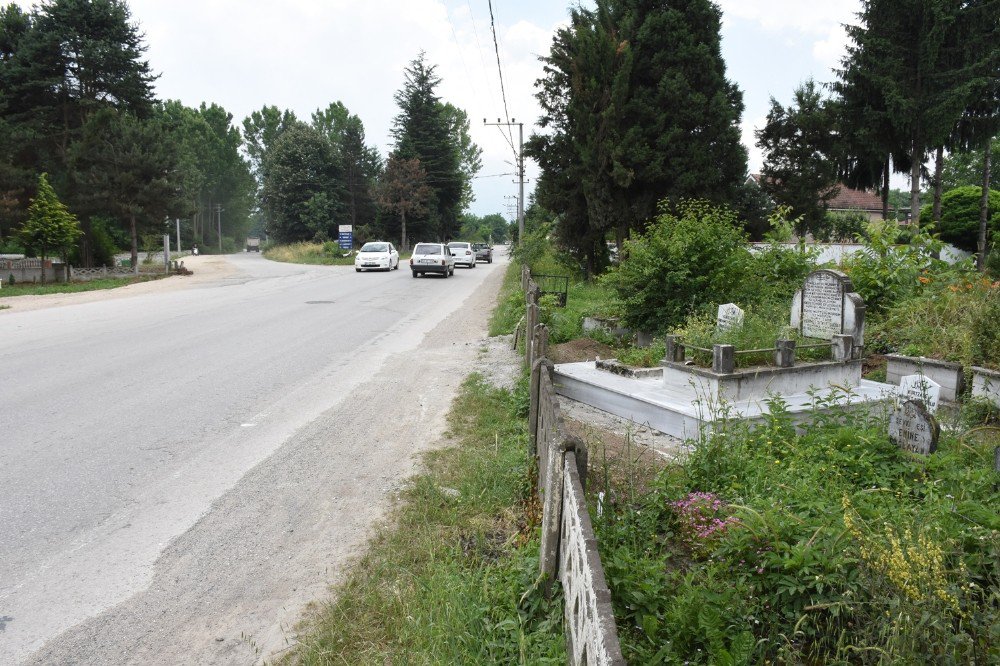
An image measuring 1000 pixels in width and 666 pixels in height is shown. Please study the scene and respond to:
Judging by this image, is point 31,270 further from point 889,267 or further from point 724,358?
point 889,267

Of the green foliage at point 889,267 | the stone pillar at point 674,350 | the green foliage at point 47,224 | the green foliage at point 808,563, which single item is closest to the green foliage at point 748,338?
the stone pillar at point 674,350

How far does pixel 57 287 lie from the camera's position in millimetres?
24547

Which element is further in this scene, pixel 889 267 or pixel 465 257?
pixel 465 257

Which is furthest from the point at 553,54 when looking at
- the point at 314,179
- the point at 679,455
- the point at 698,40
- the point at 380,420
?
the point at 314,179

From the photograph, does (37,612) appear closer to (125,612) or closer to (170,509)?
(125,612)

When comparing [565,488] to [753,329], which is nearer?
[565,488]

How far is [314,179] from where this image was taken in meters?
62.2

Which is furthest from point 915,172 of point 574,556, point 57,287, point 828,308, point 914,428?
point 57,287

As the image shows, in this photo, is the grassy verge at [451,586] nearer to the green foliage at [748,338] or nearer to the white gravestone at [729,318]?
the green foliage at [748,338]

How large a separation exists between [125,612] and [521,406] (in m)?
4.28

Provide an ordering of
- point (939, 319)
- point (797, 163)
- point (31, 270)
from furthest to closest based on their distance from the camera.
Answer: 1. point (31, 270)
2. point (797, 163)
3. point (939, 319)

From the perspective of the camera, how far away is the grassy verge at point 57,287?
23.1m

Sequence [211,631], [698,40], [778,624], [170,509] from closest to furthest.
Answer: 1. [778,624]
2. [211,631]
3. [170,509]
4. [698,40]

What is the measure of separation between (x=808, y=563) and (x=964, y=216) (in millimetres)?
32579
